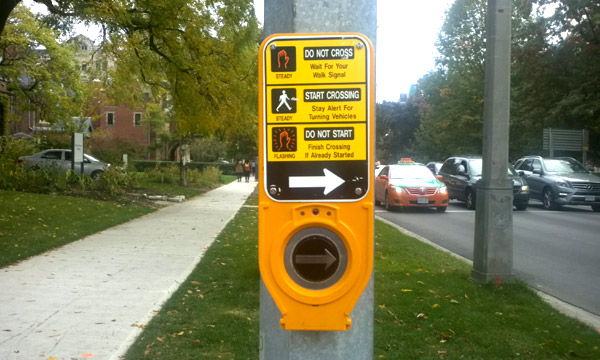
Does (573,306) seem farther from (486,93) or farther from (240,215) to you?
(240,215)

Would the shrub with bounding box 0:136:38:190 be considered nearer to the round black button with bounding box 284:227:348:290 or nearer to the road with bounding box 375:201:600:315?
the road with bounding box 375:201:600:315

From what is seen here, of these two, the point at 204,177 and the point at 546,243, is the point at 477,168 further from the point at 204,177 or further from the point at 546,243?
the point at 204,177

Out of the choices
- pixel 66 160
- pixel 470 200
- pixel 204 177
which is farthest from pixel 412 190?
pixel 204 177

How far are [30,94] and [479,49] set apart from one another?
30840mm

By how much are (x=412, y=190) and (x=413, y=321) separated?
1318 cm

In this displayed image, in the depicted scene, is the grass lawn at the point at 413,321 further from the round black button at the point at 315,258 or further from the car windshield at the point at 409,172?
the car windshield at the point at 409,172

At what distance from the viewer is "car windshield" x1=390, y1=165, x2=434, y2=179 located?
1920cm

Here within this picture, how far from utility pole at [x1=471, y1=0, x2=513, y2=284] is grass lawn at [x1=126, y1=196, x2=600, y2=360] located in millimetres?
368

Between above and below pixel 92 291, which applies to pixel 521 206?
above

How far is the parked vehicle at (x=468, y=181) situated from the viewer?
62.2 feet

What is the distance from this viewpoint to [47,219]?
1265 cm

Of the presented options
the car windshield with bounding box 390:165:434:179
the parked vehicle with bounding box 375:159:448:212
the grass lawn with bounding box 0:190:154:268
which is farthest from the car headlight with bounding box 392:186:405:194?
the grass lawn with bounding box 0:190:154:268

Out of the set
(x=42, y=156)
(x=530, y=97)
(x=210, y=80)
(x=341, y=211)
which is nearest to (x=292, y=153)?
(x=341, y=211)

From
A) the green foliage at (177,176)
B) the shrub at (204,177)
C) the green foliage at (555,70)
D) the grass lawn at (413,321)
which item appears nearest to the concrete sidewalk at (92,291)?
the grass lawn at (413,321)
